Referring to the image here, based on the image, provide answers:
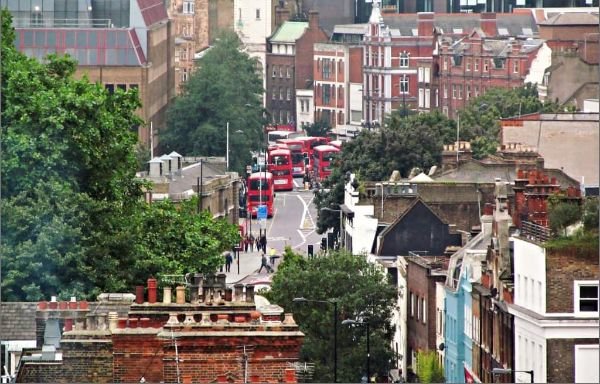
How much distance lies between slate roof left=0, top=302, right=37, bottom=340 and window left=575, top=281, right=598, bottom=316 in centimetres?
1093

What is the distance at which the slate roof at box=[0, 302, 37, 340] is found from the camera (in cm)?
5244

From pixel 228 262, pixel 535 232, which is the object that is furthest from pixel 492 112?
pixel 535 232

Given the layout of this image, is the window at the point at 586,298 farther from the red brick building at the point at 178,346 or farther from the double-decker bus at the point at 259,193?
the double-decker bus at the point at 259,193

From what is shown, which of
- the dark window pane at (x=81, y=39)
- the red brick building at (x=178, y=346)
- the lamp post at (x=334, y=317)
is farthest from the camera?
the dark window pane at (x=81, y=39)

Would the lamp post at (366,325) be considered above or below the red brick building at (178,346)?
below

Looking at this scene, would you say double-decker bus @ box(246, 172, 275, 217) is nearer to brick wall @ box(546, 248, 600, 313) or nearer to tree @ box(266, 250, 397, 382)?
tree @ box(266, 250, 397, 382)

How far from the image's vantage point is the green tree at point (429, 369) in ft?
255

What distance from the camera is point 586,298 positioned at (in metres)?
61.7

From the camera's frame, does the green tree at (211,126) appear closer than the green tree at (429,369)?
No

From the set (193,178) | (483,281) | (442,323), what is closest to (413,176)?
(193,178)

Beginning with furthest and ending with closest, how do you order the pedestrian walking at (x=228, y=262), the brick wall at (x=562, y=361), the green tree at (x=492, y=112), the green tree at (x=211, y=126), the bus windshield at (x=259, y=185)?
the green tree at (x=211, y=126) < the bus windshield at (x=259, y=185) < the green tree at (x=492, y=112) < the pedestrian walking at (x=228, y=262) < the brick wall at (x=562, y=361)

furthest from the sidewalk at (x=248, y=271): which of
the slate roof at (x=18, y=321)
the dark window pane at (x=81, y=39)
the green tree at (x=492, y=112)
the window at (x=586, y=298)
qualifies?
the dark window pane at (x=81, y=39)

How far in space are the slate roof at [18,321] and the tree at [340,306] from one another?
1812cm

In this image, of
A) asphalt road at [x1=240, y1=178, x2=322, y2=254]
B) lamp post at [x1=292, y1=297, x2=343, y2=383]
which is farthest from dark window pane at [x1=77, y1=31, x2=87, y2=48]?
lamp post at [x1=292, y1=297, x2=343, y2=383]
